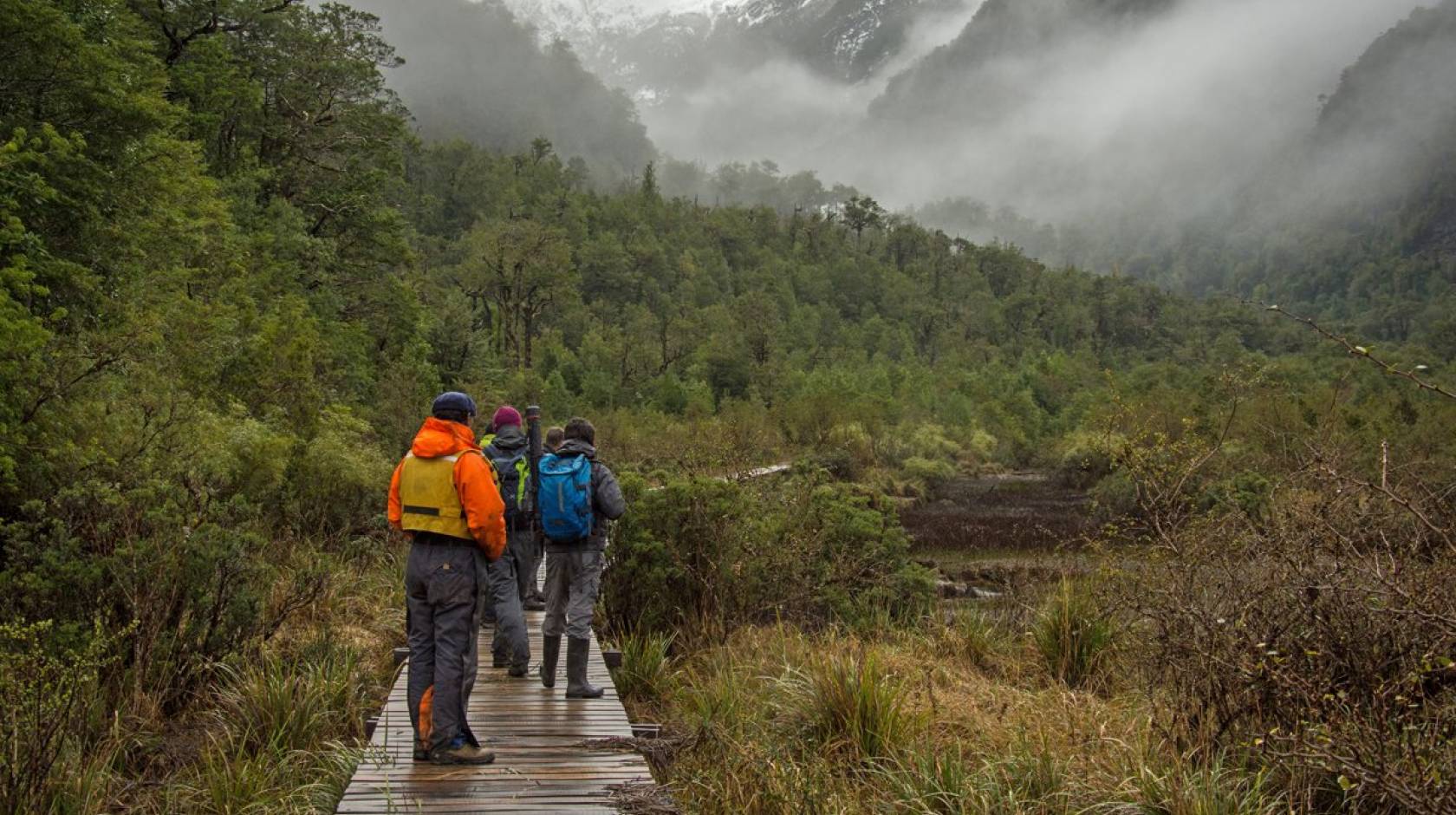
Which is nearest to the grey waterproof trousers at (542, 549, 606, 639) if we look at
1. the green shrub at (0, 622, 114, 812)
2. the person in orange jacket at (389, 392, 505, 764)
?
the person in orange jacket at (389, 392, 505, 764)

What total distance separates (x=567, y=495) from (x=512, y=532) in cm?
94

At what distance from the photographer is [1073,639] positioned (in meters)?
8.32

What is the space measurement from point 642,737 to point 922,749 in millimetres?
1771

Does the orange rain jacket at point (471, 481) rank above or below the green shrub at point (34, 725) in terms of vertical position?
above

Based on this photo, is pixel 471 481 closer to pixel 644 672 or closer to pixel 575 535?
pixel 575 535

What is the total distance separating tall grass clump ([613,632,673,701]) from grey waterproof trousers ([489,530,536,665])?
1.10 metres

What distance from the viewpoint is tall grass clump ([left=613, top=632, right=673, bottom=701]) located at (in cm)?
805

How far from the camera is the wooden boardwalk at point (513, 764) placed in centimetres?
463

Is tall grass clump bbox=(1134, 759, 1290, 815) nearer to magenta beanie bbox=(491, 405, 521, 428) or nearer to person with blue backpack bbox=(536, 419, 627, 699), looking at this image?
person with blue backpack bbox=(536, 419, 627, 699)

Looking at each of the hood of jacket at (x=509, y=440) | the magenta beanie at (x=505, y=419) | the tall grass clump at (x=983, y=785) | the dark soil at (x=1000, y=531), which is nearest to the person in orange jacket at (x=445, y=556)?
the hood of jacket at (x=509, y=440)

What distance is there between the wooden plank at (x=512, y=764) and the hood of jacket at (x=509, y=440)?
169 cm

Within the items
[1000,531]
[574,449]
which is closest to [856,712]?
[574,449]

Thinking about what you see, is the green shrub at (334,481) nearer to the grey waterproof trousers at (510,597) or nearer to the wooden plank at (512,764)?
the grey waterproof trousers at (510,597)

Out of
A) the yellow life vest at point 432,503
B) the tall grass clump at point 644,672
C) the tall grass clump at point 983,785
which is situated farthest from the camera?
the tall grass clump at point 644,672
